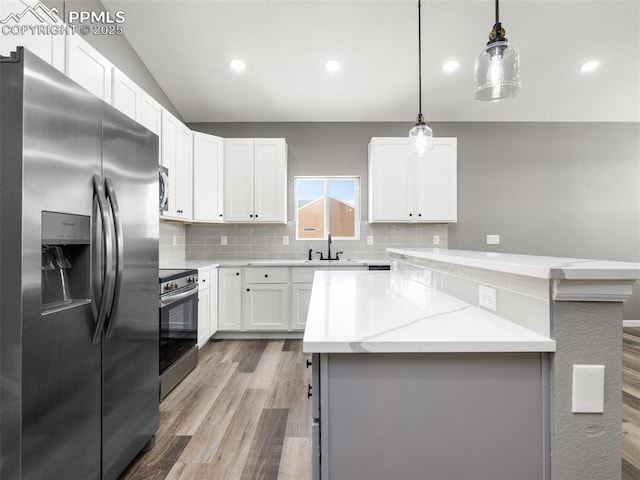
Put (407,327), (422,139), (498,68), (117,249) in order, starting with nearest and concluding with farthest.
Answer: (407,327) < (117,249) < (498,68) < (422,139)

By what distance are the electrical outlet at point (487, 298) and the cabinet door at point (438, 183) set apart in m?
2.77

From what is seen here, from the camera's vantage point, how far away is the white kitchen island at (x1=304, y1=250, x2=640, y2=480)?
883 millimetres

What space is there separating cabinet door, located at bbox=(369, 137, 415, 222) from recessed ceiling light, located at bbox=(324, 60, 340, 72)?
0.92m

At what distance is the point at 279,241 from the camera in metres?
4.33

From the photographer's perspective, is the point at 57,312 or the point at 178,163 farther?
the point at 178,163

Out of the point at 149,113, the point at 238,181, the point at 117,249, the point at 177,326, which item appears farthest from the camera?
the point at 238,181

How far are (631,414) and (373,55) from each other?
3.50 m

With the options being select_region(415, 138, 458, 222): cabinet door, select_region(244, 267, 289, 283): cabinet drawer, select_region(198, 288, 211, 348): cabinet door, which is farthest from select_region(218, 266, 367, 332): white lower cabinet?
select_region(415, 138, 458, 222): cabinet door

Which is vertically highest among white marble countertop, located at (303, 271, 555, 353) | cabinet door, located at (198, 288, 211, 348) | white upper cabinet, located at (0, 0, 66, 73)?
white upper cabinet, located at (0, 0, 66, 73)

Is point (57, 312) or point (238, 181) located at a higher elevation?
point (238, 181)

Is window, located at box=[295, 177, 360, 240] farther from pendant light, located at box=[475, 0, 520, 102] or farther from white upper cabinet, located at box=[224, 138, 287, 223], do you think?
pendant light, located at box=[475, 0, 520, 102]

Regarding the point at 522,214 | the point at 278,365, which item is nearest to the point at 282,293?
the point at 278,365

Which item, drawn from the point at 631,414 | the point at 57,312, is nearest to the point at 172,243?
the point at 57,312

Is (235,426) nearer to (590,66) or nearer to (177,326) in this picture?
(177,326)
